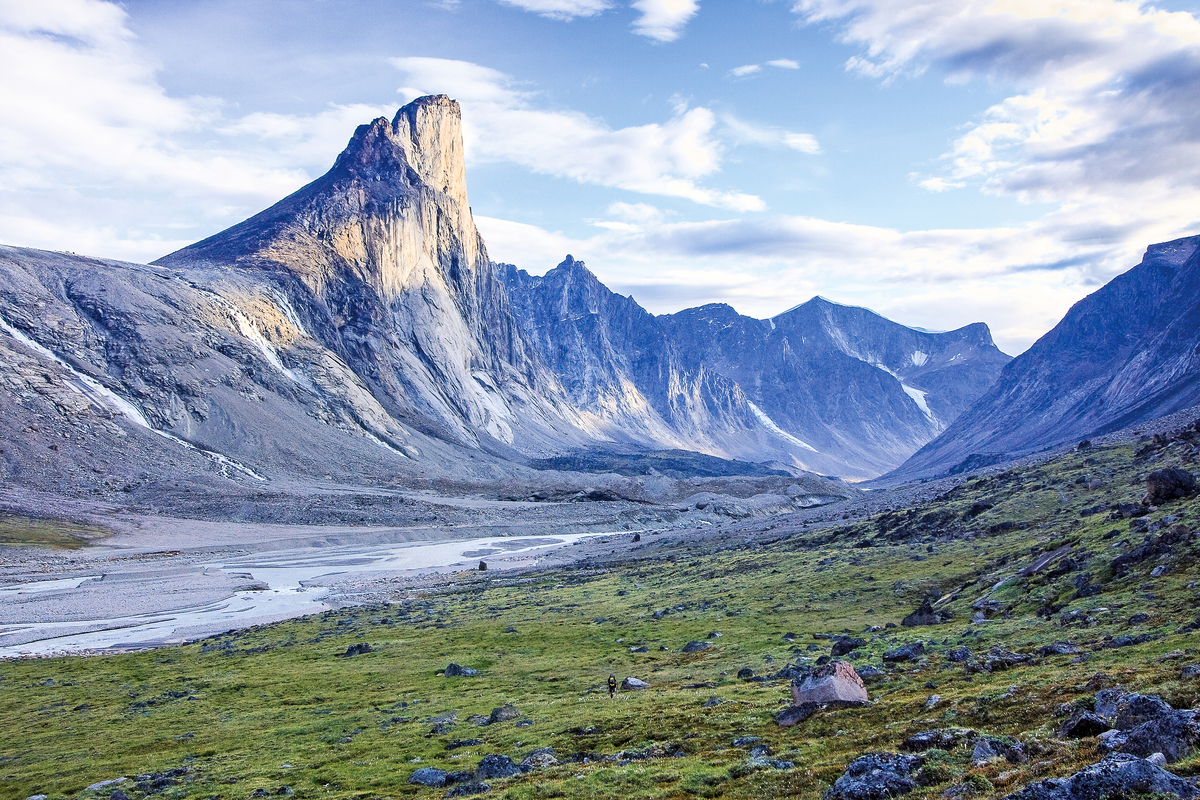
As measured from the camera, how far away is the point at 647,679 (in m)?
35.3

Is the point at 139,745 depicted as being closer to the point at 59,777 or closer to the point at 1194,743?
the point at 59,777

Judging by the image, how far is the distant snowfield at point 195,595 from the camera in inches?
2576

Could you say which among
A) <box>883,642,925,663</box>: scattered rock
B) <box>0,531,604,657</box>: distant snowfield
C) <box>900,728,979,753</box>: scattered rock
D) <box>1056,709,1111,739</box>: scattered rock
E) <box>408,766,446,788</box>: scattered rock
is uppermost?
<box>1056,709,1111,739</box>: scattered rock

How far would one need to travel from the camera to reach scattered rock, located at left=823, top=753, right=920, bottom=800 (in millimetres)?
14375

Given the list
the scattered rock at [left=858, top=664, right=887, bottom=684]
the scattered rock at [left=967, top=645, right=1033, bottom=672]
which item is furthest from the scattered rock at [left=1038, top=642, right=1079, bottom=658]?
the scattered rock at [left=858, top=664, right=887, bottom=684]

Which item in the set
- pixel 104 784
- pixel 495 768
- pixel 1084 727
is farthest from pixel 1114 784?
pixel 104 784

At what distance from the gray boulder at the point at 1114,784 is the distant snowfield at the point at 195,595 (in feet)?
217

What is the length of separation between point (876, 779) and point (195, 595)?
88.6 m

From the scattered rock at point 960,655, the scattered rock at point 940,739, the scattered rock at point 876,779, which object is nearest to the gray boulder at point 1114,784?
the scattered rock at point 876,779

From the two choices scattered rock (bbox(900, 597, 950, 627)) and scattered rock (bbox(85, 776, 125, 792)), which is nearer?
scattered rock (bbox(85, 776, 125, 792))

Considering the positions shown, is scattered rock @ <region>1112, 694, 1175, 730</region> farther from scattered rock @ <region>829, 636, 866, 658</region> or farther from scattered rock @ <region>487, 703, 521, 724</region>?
scattered rock @ <region>487, 703, 521, 724</region>

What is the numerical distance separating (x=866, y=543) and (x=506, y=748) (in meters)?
55.3

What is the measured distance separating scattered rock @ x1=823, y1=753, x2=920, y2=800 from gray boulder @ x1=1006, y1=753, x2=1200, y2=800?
2812 mm

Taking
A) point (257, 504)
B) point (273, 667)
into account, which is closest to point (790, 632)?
point (273, 667)
